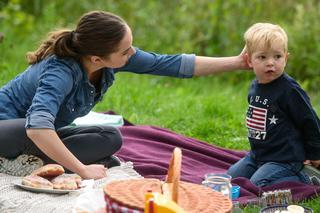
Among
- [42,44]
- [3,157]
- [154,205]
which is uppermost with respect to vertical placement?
[42,44]

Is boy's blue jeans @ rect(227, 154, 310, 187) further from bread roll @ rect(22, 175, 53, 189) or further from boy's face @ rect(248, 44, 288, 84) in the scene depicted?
bread roll @ rect(22, 175, 53, 189)

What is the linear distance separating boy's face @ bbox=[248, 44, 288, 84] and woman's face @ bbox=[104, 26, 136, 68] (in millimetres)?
743

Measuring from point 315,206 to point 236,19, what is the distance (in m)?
4.60

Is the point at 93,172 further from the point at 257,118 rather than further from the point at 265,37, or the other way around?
the point at 265,37

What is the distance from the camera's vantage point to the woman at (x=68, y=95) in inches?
156

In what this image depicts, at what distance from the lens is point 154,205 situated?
9.48 feet

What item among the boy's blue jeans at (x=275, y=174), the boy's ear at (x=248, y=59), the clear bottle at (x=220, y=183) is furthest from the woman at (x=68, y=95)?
the boy's blue jeans at (x=275, y=174)

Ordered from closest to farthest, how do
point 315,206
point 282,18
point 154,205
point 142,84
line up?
point 154,205 → point 315,206 → point 142,84 → point 282,18

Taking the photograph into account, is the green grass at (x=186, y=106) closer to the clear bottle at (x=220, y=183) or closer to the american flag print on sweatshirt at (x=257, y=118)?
the american flag print on sweatshirt at (x=257, y=118)

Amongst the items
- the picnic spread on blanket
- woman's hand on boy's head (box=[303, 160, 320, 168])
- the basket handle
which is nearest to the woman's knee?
the picnic spread on blanket

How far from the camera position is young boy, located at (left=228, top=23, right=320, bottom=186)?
436cm

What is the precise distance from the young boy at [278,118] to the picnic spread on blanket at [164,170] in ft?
0.57

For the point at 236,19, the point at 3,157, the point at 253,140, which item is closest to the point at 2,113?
the point at 3,157

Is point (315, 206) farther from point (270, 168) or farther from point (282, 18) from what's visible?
point (282, 18)
